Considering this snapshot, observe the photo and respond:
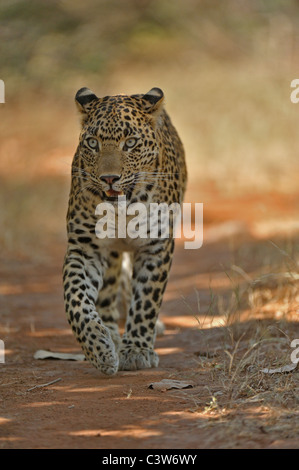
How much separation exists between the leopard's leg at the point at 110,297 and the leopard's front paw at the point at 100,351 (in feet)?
3.50

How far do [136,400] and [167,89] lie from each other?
15305 millimetres

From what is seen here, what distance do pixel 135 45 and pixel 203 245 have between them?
11366 mm

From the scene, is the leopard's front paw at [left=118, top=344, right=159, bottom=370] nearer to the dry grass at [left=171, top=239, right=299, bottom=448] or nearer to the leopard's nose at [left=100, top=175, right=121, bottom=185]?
the dry grass at [left=171, top=239, right=299, bottom=448]

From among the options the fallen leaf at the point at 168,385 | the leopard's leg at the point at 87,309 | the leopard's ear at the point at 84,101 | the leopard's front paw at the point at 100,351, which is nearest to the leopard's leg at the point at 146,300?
the leopard's leg at the point at 87,309

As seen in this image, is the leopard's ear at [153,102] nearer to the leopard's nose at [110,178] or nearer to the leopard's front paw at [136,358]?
the leopard's nose at [110,178]

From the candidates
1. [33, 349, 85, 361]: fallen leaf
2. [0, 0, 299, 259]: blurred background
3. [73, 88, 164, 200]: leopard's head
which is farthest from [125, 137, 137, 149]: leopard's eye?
[0, 0, 299, 259]: blurred background

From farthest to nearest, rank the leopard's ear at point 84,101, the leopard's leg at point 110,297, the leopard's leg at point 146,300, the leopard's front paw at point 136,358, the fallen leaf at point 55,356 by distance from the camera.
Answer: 1. the leopard's leg at point 110,297
2. the fallen leaf at point 55,356
3. the leopard's ear at point 84,101
4. the leopard's leg at point 146,300
5. the leopard's front paw at point 136,358

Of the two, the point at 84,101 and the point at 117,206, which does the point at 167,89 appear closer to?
the point at 84,101

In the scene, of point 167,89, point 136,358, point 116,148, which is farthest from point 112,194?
point 167,89

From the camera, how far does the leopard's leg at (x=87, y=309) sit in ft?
19.3

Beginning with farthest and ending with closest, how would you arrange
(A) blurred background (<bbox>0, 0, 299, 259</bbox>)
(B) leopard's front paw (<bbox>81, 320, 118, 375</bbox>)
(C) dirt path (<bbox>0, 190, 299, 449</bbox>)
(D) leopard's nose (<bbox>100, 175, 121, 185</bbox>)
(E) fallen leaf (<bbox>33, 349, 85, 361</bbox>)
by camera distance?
(A) blurred background (<bbox>0, 0, 299, 259</bbox>) → (E) fallen leaf (<bbox>33, 349, 85, 361</bbox>) → (D) leopard's nose (<bbox>100, 175, 121, 185</bbox>) → (B) leopard's front paw (<bbox>81, 320, 118, 375</bbox>) → (C) dirt path (<bbox>0, 190, 299, 449</bbox>)

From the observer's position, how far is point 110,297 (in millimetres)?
7188

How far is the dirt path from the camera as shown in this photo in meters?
4.28

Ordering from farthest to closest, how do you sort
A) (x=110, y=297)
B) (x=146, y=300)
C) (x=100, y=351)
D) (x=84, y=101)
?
1. (x=110, y=297)
2. (x=84, y=101)
3. (x=146, y=300)
4. (x=100, y=351)
